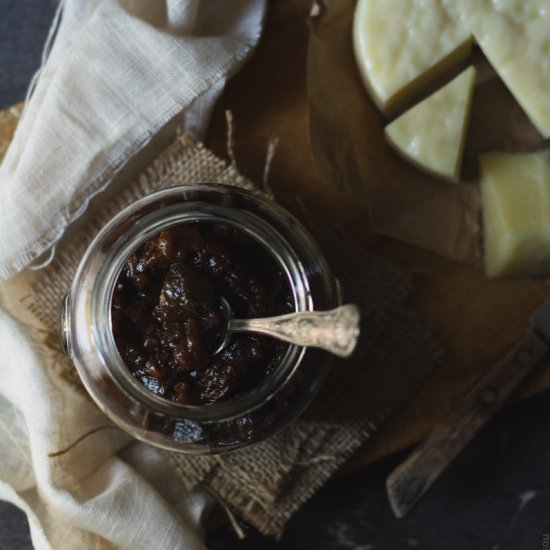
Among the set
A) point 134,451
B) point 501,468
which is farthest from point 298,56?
point 501,468

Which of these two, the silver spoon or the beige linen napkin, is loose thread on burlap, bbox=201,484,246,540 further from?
the silver spoon

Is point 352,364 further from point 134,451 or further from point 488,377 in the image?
point 134,451

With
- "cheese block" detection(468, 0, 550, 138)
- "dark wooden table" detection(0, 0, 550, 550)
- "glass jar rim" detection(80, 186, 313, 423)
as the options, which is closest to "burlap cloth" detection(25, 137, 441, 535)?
"dark wooden table" detection(0, 0, 550, 550)

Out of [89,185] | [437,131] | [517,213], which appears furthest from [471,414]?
[89,185]

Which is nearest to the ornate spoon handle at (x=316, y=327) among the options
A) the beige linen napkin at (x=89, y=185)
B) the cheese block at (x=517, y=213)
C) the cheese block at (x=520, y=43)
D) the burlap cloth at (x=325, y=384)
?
the burlap cloth at (x=325, y=384)

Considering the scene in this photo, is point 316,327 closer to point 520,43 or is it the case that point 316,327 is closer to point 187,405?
point 187,405
